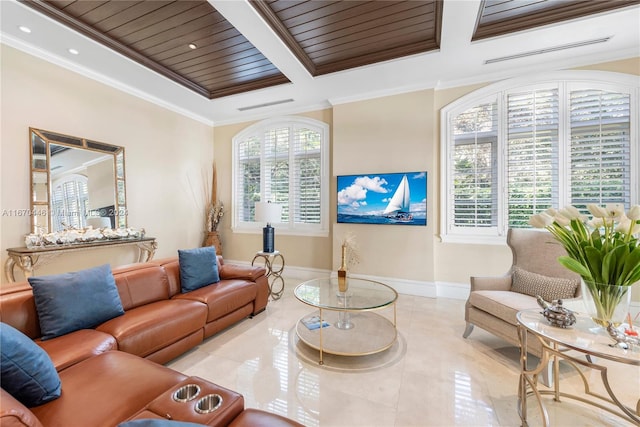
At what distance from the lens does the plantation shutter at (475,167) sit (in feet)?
11.7

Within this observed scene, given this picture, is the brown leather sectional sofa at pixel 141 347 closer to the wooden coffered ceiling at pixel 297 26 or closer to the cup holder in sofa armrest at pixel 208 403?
the cup holder in sofa armrest at pixel 208 403

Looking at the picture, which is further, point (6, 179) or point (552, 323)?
point (6, 179)

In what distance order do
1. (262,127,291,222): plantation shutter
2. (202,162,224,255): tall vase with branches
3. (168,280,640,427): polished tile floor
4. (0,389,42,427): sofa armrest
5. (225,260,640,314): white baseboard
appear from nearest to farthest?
(0,389,42,427): sofa armrest, (168,280,640,427): polished tile floor, (225,260,640,314): white baseboard, (262,127,291,222): plantation shutter, (202,162,224,255): tall vase with branches

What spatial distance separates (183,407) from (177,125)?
4.79 meters

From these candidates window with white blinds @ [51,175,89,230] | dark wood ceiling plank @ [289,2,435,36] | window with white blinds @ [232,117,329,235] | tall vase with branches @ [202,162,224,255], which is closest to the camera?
dark wood ceiling plank @ [289,2,435,36]

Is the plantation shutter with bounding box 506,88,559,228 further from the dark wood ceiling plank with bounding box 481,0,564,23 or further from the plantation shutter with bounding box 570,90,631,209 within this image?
the dark wood ceiling plank with bounding box 481,0,564,23

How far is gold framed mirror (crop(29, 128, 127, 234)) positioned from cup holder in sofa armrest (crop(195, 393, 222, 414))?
339 centimetres

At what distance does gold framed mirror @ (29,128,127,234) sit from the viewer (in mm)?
3020

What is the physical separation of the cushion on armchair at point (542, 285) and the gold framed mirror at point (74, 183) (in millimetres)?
5031

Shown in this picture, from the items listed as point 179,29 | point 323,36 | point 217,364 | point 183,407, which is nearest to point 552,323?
point 183,407

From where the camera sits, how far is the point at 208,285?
284 cm

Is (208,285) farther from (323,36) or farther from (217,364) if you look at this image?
(323,36)

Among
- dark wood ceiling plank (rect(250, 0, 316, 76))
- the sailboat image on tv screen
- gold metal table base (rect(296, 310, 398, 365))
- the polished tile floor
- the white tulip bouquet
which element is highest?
dark wood ceiling plank (rect(250, 0, 316, 76))

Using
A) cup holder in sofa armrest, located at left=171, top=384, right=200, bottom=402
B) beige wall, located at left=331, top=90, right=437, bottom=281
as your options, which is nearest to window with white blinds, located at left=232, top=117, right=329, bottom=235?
beige wall, located at left=331, top=90, right=437, bottom=281
